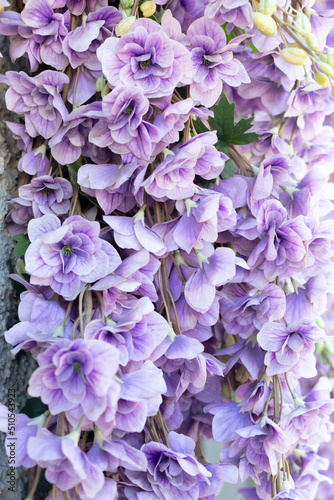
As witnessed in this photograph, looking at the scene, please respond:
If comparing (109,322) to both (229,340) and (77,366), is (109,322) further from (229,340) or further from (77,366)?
(229,340)

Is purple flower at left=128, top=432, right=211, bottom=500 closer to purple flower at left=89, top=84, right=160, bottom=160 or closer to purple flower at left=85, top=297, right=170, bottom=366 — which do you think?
purple flower at left=85, top=297, right=170, bottom=366

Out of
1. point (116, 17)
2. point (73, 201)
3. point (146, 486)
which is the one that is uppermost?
point (116, 17)

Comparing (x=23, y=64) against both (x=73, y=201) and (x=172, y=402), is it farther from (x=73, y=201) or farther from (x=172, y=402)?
(x=172, y=402)

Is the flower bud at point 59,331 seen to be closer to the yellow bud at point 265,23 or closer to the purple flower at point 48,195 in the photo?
the purple flower at point 48,195

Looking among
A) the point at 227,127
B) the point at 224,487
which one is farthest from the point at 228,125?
the point at 224,487

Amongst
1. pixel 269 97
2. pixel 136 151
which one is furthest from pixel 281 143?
pixel 136 151

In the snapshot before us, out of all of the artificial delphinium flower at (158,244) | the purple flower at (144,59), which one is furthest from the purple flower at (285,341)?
the purple flower at (144,59)
